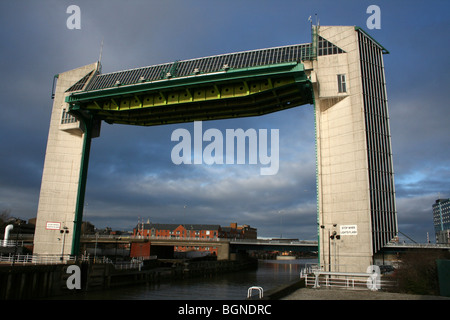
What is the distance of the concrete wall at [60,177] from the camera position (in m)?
39.6

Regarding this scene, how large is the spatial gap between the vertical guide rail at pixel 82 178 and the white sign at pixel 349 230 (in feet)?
96.5

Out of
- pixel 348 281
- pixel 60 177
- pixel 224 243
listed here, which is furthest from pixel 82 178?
pixel 224 243

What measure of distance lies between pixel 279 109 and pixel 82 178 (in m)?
25.0

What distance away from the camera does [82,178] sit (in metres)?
41.4

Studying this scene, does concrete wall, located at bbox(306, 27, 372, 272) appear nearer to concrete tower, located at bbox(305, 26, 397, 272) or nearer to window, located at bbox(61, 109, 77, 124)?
concrete tower, located at bbox(305, 26, 397, 272)

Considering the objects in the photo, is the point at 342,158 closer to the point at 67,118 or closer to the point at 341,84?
the point at 341,84

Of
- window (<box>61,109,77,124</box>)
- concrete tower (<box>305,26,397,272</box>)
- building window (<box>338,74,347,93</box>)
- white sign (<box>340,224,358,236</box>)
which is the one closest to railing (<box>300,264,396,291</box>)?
concrete tower (<box>305,26,397,272</box>)

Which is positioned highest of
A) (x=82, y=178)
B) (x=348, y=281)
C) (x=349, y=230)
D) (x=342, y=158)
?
(x=342, y=158)

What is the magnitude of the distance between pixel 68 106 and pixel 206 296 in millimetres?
28881

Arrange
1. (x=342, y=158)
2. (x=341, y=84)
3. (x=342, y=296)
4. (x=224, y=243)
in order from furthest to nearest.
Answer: (x=224, y=243) < (x=341, y=84) < (x=342, y=158) < (x=342, y=296)

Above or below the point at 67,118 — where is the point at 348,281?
below

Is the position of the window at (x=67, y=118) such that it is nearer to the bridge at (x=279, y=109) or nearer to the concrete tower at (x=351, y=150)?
the bridge at (x=279, y=109)

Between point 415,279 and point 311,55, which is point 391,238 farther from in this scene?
point 311,55

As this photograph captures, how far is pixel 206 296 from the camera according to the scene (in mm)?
40250
